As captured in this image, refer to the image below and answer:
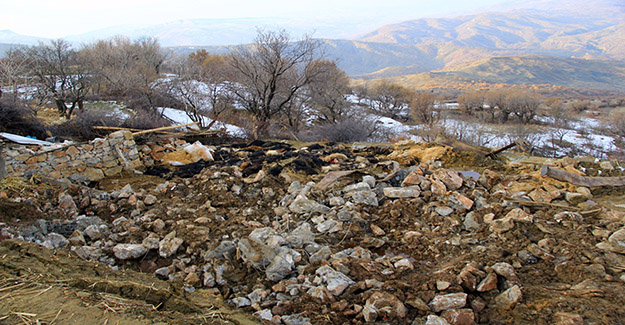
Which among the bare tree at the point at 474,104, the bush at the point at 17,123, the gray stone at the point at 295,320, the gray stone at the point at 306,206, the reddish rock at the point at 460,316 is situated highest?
the bush at the point at 17,123

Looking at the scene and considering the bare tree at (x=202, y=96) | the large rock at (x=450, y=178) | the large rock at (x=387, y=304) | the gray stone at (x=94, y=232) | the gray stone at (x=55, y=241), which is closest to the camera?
the large rock at (x=387, y=304)

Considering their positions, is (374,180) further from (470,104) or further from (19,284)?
(470,104)

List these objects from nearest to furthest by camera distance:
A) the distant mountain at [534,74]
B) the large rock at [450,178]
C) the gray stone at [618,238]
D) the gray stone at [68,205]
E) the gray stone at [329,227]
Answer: the gray stone at [618,238]
the gray stone at [329,227]
the gray stone at [68,205]
the large rock at [450,178]
the distant mountain at [534,74]

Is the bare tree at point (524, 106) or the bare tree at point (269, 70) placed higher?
the bare tree at point (269, 70)

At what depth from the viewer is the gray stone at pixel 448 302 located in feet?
8.49

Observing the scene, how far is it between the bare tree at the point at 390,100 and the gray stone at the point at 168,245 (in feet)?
128

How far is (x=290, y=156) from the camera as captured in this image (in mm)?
7980

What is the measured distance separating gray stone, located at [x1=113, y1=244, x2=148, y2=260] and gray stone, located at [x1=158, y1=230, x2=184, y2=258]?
0.19 m

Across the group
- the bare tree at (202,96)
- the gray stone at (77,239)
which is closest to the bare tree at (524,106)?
the bare tree at (202,96)

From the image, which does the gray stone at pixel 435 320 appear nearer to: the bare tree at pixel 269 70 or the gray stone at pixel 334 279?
the gray stone at pixel 334 279

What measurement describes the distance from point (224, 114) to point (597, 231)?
1891 centimetres

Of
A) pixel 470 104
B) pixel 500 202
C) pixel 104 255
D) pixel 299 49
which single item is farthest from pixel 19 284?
pixel 470 104

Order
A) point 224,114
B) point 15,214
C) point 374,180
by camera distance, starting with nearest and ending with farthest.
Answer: point 15,214
point 374,180
point 224,114

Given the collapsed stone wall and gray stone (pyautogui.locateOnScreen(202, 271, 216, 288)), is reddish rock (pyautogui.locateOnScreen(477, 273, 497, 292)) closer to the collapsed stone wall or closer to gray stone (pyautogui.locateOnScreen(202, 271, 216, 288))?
gray stone (pyautogui.locateOnScreen(202, 271, 216, 288))
